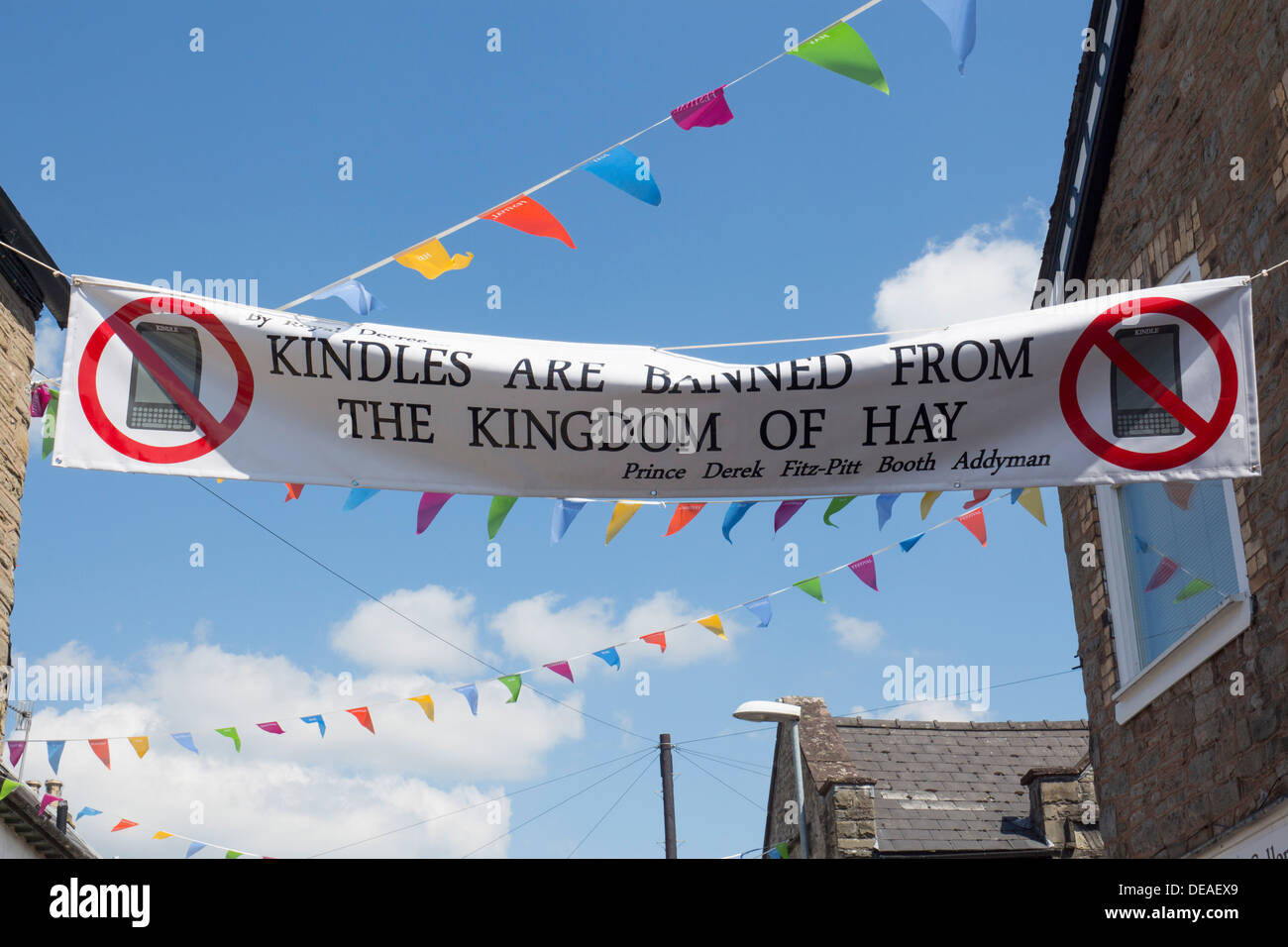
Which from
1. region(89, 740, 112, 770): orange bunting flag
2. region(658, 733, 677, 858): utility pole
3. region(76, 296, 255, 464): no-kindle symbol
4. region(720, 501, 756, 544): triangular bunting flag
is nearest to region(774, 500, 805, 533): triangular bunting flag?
region(720, 501, 756, 544): triangular bunting flag

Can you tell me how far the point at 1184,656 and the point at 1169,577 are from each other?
0.51 m

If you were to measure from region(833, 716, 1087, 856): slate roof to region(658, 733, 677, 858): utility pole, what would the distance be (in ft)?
18.8

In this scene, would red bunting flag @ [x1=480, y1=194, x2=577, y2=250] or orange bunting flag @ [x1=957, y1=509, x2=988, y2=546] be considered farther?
orange bunting flag @ [x1=957, y1=509, x2=988, y2=546]

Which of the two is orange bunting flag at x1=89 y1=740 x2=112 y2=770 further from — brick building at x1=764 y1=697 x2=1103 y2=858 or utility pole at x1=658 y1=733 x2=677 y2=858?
utility pole at x1=658 y1=733 x2=677 y2=858

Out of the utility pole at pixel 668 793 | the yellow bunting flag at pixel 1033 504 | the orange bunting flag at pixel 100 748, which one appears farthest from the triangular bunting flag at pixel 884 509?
the utility pole at pixel 668 793

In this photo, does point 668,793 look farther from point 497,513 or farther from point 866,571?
point 497,513

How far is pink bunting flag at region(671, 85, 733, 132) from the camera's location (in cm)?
497

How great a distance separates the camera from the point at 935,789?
15297 millimetres

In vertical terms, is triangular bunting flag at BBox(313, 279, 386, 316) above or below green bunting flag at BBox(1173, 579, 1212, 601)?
above

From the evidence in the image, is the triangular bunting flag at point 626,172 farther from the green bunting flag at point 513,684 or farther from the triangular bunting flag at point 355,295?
the green bunting flag at point 513,684

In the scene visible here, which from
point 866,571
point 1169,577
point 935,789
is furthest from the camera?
point 935,789

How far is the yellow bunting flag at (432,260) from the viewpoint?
4.77 meters

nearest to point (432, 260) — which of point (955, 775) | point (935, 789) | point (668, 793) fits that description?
point (935, 789)
